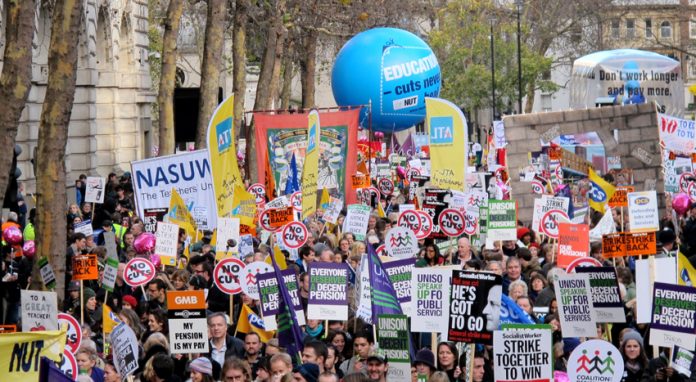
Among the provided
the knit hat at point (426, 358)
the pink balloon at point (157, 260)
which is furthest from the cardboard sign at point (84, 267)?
the knit hat at point (426, 358)

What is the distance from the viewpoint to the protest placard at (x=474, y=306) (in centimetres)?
1257

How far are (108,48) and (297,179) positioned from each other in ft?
38.0

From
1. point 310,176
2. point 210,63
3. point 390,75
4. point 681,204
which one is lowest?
point 681,204

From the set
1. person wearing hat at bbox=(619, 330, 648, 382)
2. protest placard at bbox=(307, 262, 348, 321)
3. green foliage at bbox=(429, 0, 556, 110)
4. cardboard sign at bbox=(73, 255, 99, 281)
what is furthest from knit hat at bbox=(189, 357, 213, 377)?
green foliage at bbox=(429, 0, 556, 110)

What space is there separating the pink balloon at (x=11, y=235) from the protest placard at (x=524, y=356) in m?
9.48

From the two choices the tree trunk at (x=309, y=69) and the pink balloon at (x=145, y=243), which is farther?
the tree trunk at (x=309, y=69)

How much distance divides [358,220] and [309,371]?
10.8 m

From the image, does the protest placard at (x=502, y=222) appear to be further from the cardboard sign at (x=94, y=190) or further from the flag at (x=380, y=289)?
the cardboard sign at (x=94, y=190)

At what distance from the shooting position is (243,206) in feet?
74.1

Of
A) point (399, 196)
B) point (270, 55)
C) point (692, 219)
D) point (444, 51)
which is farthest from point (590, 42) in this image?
point (692, 219)

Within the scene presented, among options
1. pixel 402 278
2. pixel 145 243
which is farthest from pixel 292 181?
pixel 402 278

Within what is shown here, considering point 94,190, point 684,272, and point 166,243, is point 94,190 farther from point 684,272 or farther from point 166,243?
point 684,272

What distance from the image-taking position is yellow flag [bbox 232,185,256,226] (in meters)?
22.0

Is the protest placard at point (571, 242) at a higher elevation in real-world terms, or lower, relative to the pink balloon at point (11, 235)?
lower
